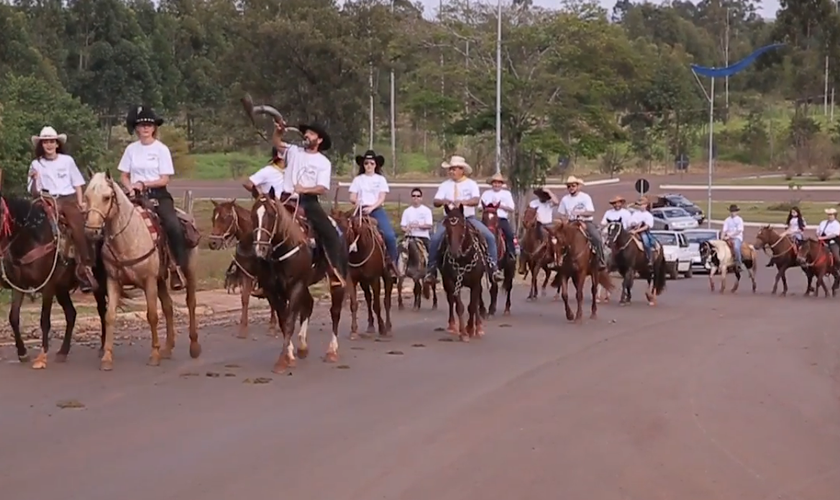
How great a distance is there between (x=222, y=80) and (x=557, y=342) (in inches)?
1446

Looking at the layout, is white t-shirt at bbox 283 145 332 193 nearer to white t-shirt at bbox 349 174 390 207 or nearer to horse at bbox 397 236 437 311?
white t-shirt at bbox 349 174 390 207

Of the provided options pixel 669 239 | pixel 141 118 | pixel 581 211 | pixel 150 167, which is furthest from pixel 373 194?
pixel 669 239

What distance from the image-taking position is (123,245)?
14.3 meters

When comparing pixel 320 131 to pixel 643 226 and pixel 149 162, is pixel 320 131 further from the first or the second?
pixel 643 226

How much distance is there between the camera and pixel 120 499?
27.9ft

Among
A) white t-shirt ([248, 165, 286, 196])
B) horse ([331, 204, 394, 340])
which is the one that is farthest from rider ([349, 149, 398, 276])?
white t-shirt ([248, 165, 286, 196])

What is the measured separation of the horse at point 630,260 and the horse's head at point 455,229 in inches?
384

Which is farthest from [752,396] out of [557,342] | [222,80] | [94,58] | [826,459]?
[94,58]

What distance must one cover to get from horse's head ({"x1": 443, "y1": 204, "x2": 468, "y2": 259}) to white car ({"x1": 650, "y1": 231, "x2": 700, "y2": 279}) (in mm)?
22513

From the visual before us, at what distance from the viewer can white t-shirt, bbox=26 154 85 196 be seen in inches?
601

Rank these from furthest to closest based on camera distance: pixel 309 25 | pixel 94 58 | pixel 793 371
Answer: pixel 94 58
pixel 309 25
pixel 793 371

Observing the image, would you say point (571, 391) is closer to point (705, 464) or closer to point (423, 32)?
point (705, 464)

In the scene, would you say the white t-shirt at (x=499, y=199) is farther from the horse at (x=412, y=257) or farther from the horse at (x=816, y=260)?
the horse at (x=816, y=260)

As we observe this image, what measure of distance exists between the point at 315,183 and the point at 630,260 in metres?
13.5
